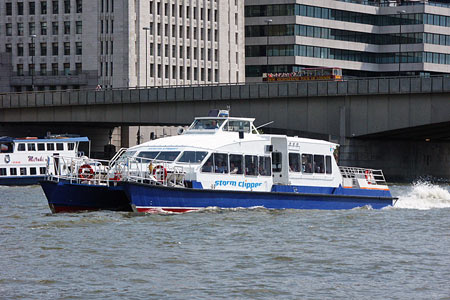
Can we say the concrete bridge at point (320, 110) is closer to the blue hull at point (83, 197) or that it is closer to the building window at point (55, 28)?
the building window at point (55, 28)

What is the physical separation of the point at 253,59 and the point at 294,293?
114938 millimetres

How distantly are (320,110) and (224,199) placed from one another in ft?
141

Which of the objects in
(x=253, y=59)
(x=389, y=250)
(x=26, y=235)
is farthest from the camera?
(x=253, y=59)

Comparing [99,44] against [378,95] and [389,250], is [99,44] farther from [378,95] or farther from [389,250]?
[389,250]

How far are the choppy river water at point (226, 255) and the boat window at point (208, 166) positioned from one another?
156 cm

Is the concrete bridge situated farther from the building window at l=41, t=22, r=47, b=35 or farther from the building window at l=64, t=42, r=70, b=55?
the building window at l=41, t=22, r=47, b=35

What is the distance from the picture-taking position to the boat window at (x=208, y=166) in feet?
125

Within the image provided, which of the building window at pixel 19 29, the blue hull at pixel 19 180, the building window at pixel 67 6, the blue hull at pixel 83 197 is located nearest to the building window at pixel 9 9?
the building window at pixel 19 29

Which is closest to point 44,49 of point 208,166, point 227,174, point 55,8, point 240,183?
point 55,8

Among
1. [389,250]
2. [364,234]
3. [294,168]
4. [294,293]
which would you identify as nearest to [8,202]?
[294,168]

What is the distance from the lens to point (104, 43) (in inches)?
4796

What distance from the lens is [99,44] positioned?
122188 millimetres

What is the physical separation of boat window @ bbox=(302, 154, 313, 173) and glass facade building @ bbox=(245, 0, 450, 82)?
8918 centimetres

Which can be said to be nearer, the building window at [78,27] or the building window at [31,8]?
the building window at [78,27]
